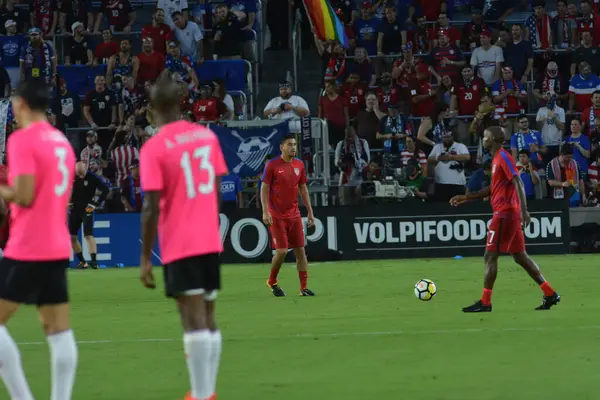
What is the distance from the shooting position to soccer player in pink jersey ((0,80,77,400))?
7223 millimetres

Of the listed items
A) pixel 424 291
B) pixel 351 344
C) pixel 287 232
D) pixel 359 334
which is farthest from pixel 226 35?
pixel 351 344

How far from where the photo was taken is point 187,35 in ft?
94.6

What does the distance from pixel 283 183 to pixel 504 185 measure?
13.8ft

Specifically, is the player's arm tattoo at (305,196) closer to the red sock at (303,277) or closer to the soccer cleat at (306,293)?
the red sock at (303,277)

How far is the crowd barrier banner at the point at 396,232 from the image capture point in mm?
25422

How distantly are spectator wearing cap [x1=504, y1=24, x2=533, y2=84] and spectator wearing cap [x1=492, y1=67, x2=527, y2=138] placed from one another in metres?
0.68

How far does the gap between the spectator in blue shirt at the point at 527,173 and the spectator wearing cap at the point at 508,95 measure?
167 cm

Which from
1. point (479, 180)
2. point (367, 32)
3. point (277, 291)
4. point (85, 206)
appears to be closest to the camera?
point (277, 291)

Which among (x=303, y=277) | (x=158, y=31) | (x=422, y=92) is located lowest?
(x=303, y=277)

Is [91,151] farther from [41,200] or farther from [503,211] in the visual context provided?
[41,200]

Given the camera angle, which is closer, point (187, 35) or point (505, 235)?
point (505, 235)

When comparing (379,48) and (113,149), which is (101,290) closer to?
(113,149)

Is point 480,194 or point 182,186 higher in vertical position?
point 182,186

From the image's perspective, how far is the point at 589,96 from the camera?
27797 mm
